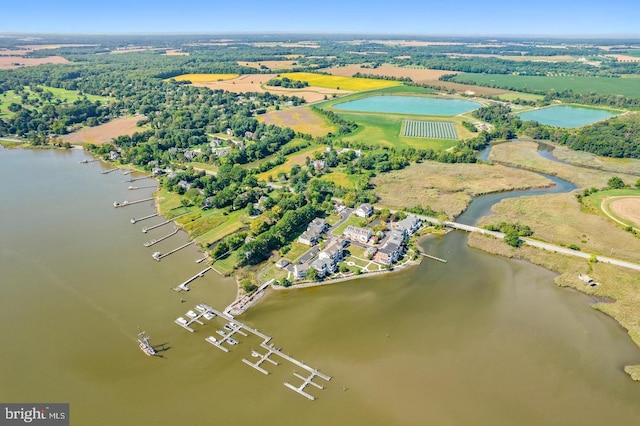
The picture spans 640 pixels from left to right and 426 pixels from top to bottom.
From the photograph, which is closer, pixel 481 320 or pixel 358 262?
pixel 481 320

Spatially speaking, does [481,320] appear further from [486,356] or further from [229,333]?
[229,333]

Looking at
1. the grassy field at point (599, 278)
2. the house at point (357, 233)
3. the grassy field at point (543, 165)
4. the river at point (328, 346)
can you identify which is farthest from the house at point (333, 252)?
the grassy field at point (543, 165)

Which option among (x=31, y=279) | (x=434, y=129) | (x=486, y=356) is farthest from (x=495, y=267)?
(x=434, y=129)

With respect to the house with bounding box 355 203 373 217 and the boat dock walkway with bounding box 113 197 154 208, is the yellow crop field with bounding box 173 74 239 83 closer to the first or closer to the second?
the boat dock walkway with bounding box 113 197 154 208

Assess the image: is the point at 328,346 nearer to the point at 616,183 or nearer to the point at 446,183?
the point at 446,183

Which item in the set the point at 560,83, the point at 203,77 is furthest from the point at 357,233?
the point at 560,83

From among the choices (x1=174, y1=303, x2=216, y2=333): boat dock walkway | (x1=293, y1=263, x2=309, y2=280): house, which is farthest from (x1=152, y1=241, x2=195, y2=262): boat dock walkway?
(x1=293, y1=263, x2=309, y2=280): house
